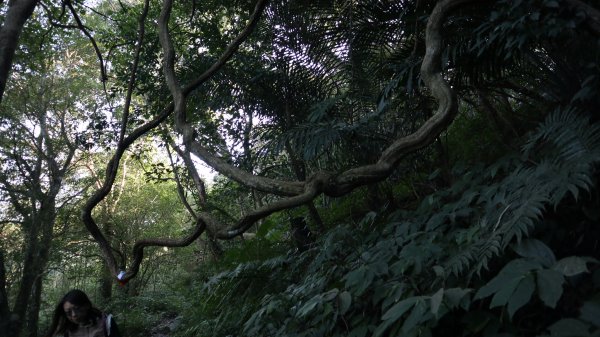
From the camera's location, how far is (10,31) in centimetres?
307

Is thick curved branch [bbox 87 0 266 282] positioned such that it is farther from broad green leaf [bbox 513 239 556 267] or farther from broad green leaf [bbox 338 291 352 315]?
broad green leaf [bbox 513 239 556 267]

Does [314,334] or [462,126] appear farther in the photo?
[462,126]

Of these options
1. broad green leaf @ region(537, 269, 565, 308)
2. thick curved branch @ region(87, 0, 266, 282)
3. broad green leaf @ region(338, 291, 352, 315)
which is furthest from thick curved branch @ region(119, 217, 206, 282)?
broad green leaf @ region(537, 269, 565, 308)

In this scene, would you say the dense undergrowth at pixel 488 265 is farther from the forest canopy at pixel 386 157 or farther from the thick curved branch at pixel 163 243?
the thick curved branch at pixel 163 243

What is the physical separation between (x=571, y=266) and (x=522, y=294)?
0.69 ft

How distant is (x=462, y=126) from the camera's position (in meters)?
4.62

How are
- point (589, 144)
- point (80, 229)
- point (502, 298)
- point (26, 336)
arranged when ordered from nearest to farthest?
point (502, 298) < point (589, 144) < point (26, 336) < point (80, 229)

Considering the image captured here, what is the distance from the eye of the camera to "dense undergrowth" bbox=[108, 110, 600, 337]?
1.37 m

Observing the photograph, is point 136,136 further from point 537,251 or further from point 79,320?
point 537,251

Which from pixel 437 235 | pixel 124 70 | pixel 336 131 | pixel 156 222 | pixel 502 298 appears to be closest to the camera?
pixel 502 298

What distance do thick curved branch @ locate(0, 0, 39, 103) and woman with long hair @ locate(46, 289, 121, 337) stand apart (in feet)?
4.88

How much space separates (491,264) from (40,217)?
9.96 m

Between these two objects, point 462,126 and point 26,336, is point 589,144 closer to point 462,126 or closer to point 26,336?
point 462,126

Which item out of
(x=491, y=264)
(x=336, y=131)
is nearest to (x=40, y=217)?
(x=336, y=131)
